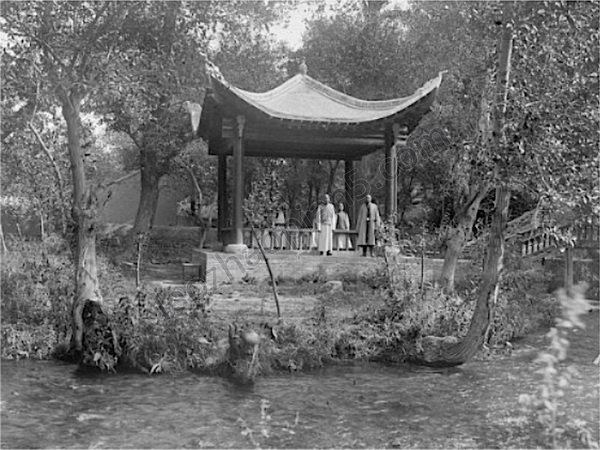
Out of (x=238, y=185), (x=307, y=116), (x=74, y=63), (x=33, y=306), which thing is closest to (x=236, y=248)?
(x=238, y=185)

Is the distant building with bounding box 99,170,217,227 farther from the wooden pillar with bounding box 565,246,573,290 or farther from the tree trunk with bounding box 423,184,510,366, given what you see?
the tree trunk with bounding box 423,184,510,366

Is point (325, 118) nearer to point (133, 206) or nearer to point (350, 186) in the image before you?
point (350, 186)

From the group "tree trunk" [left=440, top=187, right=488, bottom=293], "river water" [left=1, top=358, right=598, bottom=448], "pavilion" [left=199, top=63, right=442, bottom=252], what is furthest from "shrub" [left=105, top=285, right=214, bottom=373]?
"pavilion" [left=199, top=63, right=442, bottom=252]

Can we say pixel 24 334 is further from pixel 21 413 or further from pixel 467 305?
pixel 467 305

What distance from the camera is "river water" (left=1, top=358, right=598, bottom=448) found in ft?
18.4

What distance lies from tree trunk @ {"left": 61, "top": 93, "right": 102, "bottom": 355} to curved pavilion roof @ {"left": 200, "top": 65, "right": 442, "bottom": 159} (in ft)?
13.6

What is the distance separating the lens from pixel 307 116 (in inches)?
530

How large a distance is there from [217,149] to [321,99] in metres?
3.23

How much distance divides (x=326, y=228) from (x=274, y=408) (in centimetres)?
772

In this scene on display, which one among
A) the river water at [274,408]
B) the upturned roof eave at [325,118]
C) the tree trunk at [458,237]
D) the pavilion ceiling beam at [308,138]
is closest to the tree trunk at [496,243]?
the river water at [274,408]

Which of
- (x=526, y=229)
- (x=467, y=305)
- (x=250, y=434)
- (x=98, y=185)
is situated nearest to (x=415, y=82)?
(x=526, y=229)

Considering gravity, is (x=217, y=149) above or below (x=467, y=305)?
above

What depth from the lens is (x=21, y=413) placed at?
623 cm

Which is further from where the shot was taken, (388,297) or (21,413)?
(388,297)
